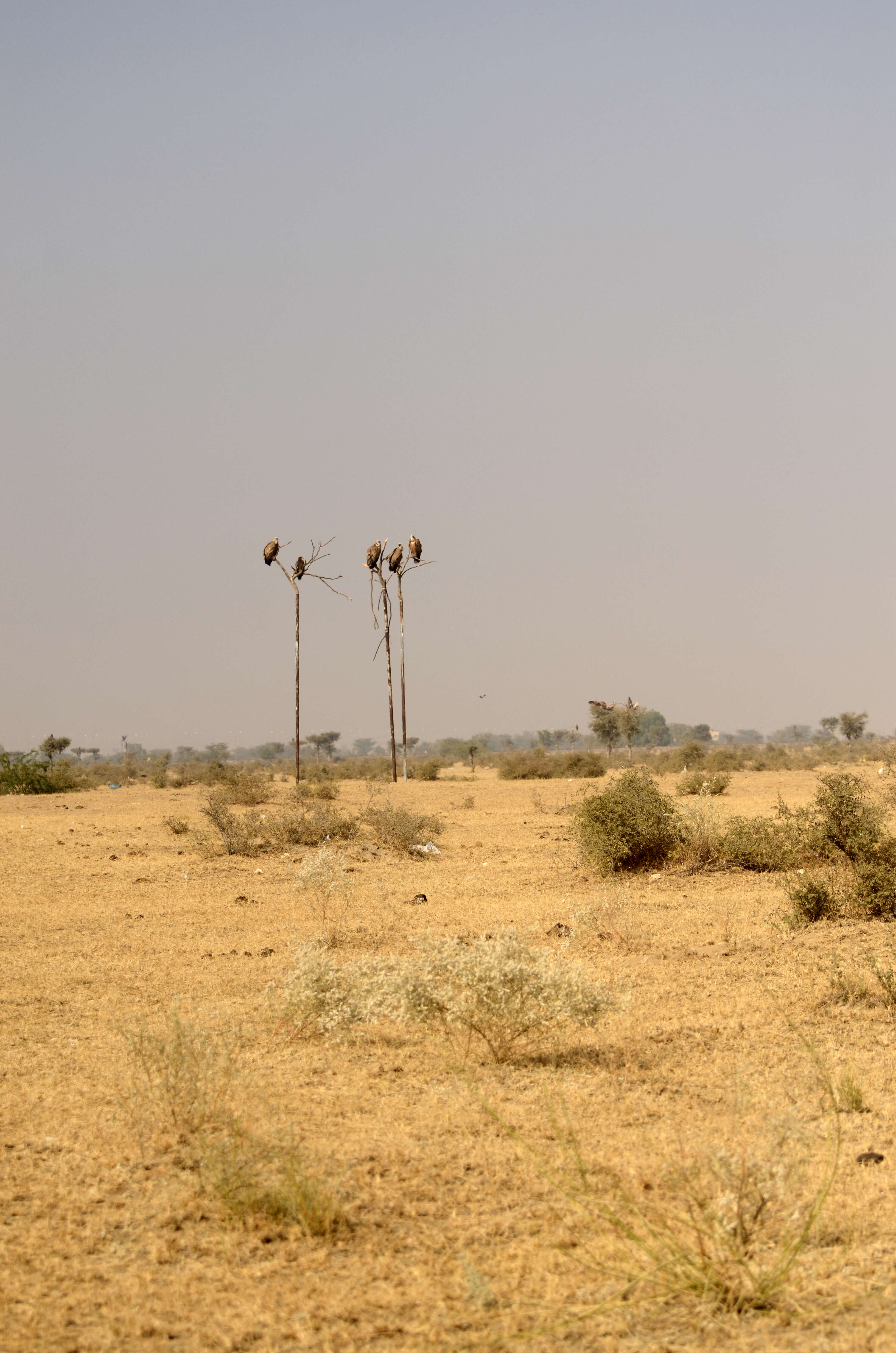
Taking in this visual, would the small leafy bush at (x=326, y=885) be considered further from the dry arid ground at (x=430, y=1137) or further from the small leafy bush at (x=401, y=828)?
the small leafy bush at (x=401, y=828)


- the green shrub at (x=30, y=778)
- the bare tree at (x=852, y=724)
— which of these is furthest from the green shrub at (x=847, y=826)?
the bare tree at (x=852, y=724)

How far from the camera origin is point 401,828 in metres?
17.8

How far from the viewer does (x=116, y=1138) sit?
5.21 m

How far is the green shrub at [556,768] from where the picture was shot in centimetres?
4222

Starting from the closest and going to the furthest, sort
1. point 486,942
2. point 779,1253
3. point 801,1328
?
point 801,1328
point 779,1253
point 486,942

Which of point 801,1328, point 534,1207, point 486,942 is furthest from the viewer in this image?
point 486,942

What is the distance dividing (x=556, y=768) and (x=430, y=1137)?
38.7 m

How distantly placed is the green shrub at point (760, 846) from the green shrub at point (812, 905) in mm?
2680

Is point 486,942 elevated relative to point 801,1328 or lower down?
elevated

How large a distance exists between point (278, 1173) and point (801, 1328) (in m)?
2.20

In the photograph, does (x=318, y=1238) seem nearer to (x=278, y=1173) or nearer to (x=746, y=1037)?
(x=278, y=1173)

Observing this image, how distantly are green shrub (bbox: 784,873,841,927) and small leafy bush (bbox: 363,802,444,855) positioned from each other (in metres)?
8.10

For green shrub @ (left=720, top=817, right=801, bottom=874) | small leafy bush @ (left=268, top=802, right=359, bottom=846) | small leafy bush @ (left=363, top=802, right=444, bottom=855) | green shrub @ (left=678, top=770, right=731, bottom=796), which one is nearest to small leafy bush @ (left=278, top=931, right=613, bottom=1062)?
green shrub @ (left=720, top=817, right=801, bottom=874)

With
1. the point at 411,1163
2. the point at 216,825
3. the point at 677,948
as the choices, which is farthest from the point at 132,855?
the point at 411,1163
